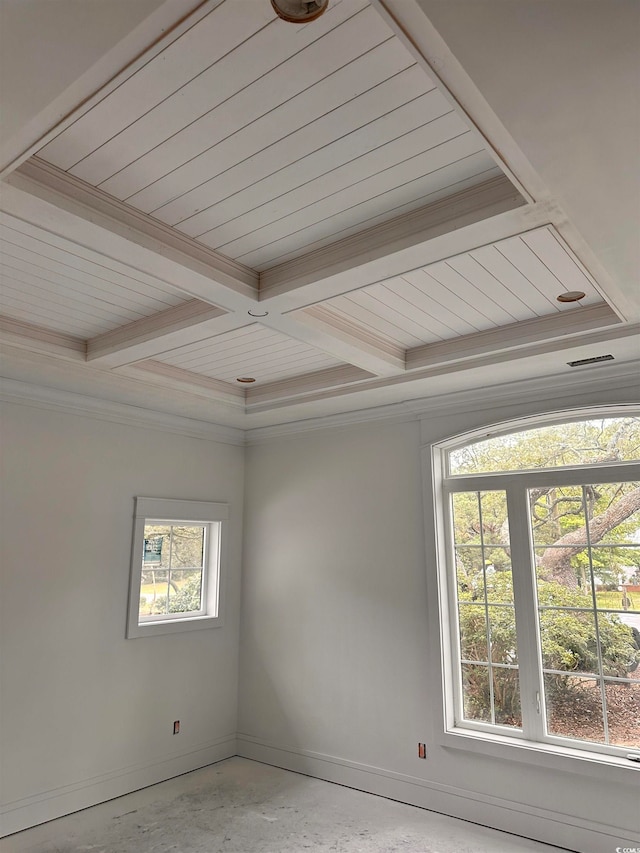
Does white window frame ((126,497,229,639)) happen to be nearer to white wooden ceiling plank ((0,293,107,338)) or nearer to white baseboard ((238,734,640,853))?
white baseboard ((238,734,640,853))

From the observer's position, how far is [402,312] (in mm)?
2930

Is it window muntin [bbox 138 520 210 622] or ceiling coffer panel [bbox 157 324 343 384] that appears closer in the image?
ceiling coffer panel [bbox 157 324 343 384]

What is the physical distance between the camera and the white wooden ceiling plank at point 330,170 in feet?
5.35

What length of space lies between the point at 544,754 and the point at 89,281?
3.51 metres

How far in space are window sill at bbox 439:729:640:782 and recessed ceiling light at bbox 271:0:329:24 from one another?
12.0 feet

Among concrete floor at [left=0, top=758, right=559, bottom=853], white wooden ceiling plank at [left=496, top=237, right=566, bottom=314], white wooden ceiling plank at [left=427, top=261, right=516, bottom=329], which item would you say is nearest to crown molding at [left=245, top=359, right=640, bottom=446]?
white wooden ceiling plank at [left=427, top=261, right=516, bottom=329]

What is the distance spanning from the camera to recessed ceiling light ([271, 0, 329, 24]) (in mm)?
1143

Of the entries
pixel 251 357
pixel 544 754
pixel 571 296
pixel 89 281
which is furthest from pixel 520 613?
pixel 89 281

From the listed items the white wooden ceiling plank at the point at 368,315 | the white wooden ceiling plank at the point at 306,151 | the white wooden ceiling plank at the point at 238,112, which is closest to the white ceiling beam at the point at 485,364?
the white wooden ceiling plank at the point at 368,315

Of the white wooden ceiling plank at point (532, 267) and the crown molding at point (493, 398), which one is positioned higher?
the white wooden ceiling plank at point (532, 267)

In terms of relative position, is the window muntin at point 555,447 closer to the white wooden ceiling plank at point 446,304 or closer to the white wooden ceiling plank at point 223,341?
the white wooden ceiling plank at point 446,304

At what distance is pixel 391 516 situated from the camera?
13.9 feet

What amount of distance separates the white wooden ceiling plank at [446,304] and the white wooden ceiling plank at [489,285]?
0.41ft

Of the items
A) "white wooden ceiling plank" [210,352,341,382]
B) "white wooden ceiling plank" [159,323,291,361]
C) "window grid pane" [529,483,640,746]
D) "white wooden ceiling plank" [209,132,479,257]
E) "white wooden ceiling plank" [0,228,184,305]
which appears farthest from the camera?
"white wooden ceiling plank" [210,352,341,382]
